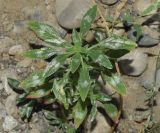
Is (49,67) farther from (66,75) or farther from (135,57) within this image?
(135,57)

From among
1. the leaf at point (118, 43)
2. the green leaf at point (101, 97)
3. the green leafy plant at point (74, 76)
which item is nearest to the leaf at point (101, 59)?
the green leafy plant at point (74, 76)

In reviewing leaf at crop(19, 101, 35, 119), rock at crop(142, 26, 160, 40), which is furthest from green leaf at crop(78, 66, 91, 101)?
rock at crop(142, 26, 160, 40)

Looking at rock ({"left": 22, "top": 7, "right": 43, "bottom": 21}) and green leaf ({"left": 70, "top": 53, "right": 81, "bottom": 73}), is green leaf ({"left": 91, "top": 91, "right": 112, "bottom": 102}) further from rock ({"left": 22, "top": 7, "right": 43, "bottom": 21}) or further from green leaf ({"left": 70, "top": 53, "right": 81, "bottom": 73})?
rock ({"left": 22, "top": 7, "right": 43, "bottom": 21})

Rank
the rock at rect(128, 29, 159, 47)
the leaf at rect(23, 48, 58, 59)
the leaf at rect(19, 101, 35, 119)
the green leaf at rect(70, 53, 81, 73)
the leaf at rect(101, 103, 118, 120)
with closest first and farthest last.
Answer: the green leaf at rect(70, 53, 81, 73)
the leaf at rect(23, 48, 58, 59)
the leaf at rect(101, 103, 118, 120)
the leaf at rect(19, 101, 35, 119)
the rock at rect(128, 29, 159, 47)

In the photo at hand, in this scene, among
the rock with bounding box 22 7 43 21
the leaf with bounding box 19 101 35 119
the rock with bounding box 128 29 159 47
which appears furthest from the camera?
the rock with bounding box 22 7 43 21

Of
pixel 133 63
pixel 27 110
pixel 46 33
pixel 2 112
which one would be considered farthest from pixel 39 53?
pixel 133 63

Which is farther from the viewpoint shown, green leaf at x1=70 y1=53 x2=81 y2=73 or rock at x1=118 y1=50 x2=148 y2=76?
rock at x1=118 y1=50 x2=148 y2=76

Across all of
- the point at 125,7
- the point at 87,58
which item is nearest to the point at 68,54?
the point at 87,58
